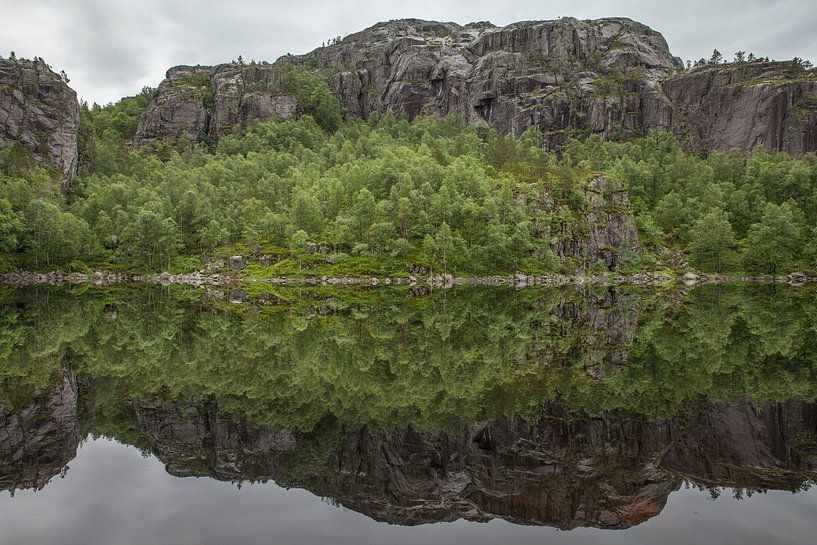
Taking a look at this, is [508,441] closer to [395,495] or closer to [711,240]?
[395,495]

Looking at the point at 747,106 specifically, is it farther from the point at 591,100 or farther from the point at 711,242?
the point at 711,242

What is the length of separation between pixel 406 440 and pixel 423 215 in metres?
86.8

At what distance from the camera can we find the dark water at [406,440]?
970cm

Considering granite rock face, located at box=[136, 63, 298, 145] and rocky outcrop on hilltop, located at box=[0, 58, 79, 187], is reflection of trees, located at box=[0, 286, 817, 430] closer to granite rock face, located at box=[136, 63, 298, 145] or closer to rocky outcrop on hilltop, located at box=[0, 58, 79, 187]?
rocky outcrop on hilltop, located at box=[0, 58, 79, 187]

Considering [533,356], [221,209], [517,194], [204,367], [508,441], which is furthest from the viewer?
[221,209]

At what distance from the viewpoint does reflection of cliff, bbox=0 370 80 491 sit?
11836mm

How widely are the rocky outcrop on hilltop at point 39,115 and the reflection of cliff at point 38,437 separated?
13267 centimetres

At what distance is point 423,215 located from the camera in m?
99.5

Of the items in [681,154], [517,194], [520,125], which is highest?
[520,125]

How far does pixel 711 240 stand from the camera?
339ft

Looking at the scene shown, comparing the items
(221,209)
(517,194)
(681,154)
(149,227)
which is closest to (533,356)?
(517,194)

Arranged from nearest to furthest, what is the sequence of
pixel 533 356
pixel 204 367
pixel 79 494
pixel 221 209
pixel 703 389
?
pixel 79 494
pixel 703 389
pixel 204 367
pixel 533 356
pixel 221 209

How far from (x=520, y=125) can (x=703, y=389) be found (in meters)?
165

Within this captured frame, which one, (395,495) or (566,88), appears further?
(566,88)
